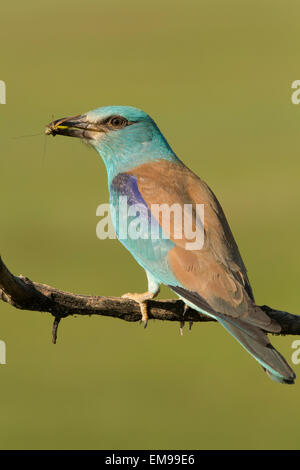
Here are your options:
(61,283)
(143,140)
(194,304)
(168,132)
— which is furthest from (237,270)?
(168,132)

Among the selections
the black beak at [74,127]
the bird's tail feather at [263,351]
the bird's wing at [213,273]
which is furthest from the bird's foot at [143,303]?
the black beak at [74,127]

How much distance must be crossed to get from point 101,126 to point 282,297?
716cm

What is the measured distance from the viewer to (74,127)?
198 inches

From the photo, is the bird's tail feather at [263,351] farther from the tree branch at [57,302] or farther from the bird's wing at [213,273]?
the tree branch at [57,302]

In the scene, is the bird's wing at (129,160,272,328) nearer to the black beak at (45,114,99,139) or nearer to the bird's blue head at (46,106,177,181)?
the bird's blue head at (46,106,177,181)

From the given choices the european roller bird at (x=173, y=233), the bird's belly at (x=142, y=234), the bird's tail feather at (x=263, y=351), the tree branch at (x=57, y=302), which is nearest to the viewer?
the tree branch at (x=57, y=302)

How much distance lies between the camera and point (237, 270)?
429cm

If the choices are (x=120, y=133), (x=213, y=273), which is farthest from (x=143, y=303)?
(x=120, y=133)

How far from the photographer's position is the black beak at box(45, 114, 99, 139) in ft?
16.4

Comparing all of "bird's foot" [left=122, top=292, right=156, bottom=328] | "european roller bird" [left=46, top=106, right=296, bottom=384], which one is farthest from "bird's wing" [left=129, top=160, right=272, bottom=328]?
"bird's foot" [left=122, top=292, right=156, bottom=328]

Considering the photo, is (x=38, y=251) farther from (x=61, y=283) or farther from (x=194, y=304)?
(x=194, y=304)

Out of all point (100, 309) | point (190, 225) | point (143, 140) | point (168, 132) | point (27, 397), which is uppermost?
point (168, 132)

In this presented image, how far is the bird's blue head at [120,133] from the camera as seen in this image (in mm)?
5012

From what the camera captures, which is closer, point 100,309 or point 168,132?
point 100,309
